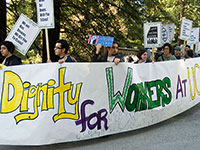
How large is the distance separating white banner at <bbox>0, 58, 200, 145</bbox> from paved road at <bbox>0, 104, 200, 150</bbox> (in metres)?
0.17

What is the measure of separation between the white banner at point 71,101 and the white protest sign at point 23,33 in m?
0.79

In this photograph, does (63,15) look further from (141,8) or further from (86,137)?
(86,137)

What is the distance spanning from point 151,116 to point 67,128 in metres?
1.99

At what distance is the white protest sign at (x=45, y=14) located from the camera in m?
4.75

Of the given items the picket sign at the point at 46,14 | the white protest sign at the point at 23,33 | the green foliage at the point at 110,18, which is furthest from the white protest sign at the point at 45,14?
the green foliage at the point at 110,18

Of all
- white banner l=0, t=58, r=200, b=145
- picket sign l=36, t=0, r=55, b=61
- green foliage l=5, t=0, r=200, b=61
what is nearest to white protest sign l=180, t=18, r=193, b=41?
green foliage l=5, t=0, r=200, b=61

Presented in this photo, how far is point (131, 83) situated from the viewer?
5.07 m

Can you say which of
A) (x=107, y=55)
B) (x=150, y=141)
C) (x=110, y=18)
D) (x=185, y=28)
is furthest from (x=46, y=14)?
(x=110, y=18)

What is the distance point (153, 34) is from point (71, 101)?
9.02 ft

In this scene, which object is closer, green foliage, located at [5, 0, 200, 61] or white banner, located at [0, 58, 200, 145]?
white banner, located at [0, 58, 200, 145]

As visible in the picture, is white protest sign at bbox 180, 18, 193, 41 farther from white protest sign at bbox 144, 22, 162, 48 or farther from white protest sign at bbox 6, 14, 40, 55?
white protest sign at bbox 6, 14, 40, 55

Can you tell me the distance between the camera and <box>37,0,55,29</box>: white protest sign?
15.6 feet

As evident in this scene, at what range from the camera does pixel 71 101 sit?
4.26m

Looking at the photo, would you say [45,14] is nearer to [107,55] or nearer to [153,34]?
[107,55]
